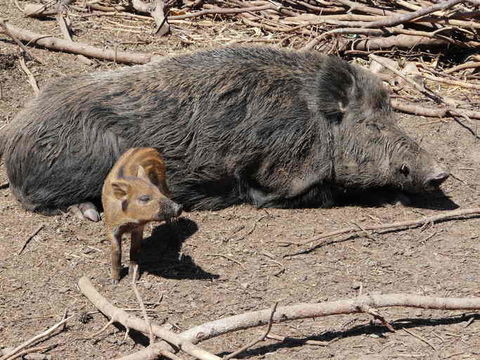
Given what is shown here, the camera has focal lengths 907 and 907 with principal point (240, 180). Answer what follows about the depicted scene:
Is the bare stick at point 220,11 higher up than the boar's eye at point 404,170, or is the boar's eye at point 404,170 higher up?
the bare stick at point 220,11

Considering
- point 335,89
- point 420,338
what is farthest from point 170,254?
point 335,89

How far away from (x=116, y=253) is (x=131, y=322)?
66 cm

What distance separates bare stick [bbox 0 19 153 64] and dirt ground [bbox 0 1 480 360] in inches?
78.6

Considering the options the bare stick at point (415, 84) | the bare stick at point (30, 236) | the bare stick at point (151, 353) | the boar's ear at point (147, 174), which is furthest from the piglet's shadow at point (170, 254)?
the bare stick at point (415, 84)

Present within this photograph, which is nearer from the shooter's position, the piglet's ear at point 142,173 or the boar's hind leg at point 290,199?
the piglet's ear at point 142,173

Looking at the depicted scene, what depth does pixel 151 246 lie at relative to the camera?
608cm

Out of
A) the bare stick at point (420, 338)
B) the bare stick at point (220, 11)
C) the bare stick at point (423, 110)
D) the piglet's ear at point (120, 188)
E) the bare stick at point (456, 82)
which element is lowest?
the bare stick at point (420, 338)

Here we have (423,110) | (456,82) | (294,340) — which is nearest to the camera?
(294,340)

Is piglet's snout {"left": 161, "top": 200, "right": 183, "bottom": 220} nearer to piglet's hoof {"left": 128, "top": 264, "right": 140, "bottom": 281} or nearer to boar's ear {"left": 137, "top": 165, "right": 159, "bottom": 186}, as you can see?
boar's ear {"left": 137, "top": 165, "right": 159, "bottom": 186}

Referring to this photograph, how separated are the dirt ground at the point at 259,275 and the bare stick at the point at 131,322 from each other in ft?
0.26

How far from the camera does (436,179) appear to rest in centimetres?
681

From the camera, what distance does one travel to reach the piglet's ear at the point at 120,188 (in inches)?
212

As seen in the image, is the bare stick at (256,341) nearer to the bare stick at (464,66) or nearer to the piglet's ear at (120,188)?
the piglet's ear at (120,188)

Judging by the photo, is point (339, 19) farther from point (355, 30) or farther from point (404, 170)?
point (404, 170)
